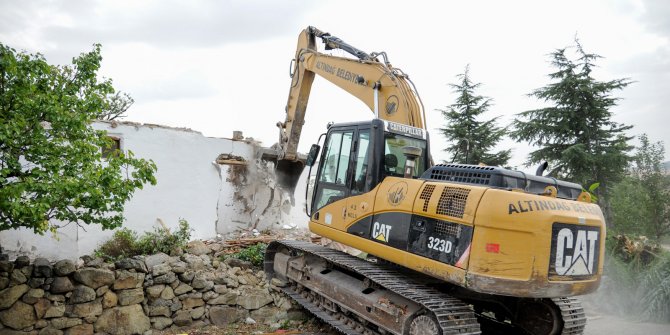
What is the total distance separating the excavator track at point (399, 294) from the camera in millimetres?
4387

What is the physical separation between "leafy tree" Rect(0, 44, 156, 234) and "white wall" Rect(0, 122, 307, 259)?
2864mm

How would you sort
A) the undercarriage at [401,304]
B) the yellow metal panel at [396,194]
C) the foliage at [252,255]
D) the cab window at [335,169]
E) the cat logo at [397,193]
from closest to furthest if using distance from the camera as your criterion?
the undercarriage at [401,304]
the yellow metal panel at [396,194]
the cat logo at [397,193]
the cab window at [335,169]
the foliage at [252,255]

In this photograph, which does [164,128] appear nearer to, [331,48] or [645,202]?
[331,48]

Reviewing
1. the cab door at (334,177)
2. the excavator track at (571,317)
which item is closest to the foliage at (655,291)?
the excavator track at (571,317)

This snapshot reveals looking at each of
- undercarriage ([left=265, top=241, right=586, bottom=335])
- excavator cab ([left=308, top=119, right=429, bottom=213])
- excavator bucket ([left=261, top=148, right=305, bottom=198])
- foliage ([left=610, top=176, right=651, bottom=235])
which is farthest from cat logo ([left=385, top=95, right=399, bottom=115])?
foliage ([left=610, top=176, right=651, bottom=235])

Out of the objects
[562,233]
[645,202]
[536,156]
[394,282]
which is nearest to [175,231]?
[394,282]

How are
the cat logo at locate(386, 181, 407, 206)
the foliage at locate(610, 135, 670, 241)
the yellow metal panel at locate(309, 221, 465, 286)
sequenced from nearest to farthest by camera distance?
the yellow metal panel at locate(309, 221, 465, 286)
the cat logo at locate(386, 181, 407, 206)
the foliage at locate(610, 135, 670, 241)

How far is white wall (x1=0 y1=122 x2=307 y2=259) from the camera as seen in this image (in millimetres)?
7738

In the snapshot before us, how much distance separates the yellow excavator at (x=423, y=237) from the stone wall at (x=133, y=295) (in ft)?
2.18

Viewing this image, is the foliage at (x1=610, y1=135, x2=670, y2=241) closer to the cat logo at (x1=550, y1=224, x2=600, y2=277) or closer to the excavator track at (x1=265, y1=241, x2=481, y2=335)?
the cat logo at (x1=550, y1=224, x2=600, y2=277)

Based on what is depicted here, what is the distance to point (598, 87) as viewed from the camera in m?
15.5

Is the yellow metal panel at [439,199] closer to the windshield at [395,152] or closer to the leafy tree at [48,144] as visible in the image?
the windshield at [395,152]

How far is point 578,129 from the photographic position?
15820mm

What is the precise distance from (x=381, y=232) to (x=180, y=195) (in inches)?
211
